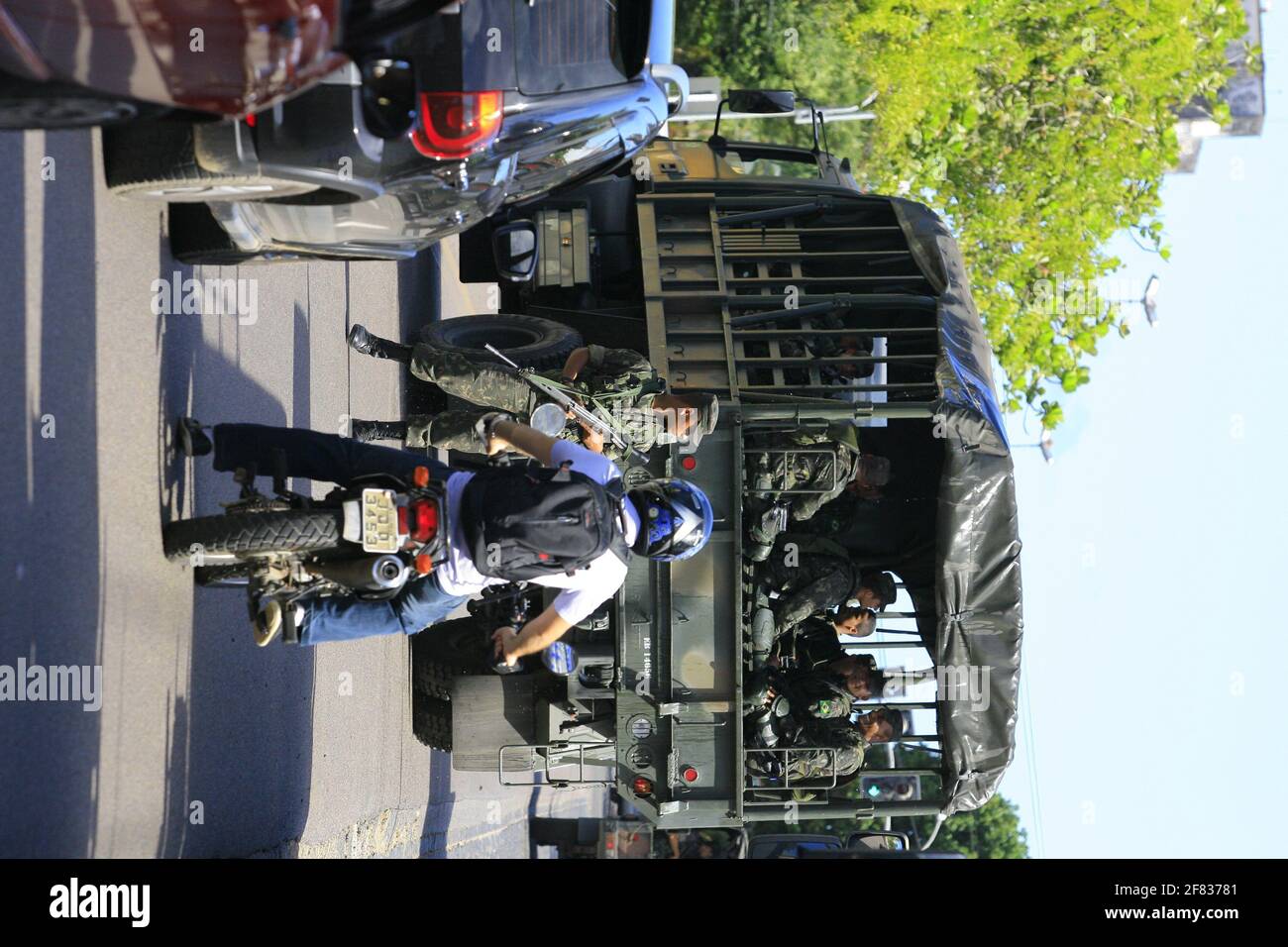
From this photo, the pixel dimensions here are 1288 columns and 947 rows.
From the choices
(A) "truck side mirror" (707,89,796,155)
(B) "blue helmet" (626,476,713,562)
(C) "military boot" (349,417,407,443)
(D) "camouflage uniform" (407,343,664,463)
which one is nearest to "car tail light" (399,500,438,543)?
(B) "blue helmet" (626,476,713,562)

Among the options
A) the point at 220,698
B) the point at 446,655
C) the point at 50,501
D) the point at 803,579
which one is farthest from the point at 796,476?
the point at 50,501

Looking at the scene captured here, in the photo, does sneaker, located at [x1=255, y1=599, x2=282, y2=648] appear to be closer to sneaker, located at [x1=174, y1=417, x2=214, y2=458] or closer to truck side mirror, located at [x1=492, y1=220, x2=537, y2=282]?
sneaker, located at [x1=174, y1=417, x2=214, y2=458]

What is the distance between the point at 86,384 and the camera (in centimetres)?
673

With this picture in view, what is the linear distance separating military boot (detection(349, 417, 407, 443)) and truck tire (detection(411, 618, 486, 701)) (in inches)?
62.7

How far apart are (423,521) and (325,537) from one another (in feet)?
1.50

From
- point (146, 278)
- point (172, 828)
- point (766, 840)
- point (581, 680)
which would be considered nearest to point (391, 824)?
point (581, 680)

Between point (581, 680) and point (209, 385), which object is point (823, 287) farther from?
point (209, 385)

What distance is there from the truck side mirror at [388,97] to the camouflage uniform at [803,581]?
15.7 ft

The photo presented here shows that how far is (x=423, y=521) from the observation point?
21.4 feet

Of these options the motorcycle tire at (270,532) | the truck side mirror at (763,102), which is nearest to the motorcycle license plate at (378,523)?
the motorcycle tire at (270,532)

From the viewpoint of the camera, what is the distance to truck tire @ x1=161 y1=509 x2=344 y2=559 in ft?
21.2

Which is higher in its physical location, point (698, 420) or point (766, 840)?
point (698, 420)
